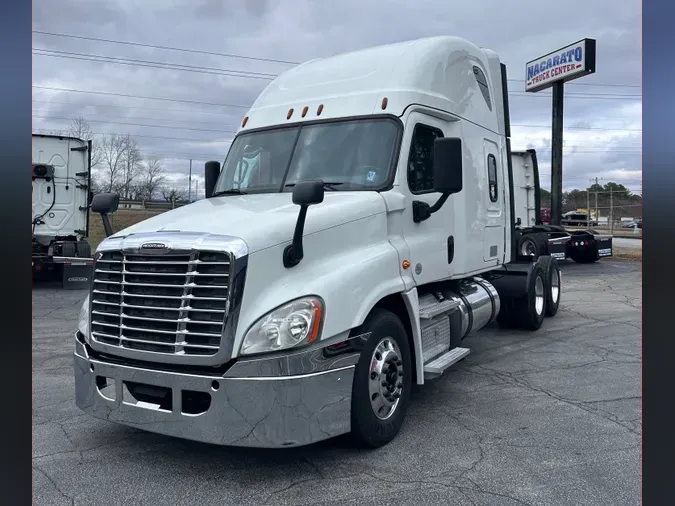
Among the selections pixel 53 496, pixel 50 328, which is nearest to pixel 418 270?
pixel 53 496

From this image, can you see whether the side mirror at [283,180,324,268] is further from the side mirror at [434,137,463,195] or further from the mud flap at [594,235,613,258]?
the mud flap at [594,235,613,258]

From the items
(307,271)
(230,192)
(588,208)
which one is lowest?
(307,271)

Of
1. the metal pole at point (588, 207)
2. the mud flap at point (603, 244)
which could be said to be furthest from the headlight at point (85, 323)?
the metal pole at point (588, 207)

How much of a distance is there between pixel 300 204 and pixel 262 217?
0.48 m

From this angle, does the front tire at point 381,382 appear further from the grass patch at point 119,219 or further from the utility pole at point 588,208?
the utility pole at point 588,208

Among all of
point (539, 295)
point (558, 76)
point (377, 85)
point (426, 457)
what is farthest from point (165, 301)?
point (558, 76)

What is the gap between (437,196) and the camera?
5.60m

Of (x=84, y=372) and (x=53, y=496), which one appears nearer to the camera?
(x=53, y=496)

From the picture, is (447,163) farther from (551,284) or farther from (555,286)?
(555,286)

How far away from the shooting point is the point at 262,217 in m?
4.20

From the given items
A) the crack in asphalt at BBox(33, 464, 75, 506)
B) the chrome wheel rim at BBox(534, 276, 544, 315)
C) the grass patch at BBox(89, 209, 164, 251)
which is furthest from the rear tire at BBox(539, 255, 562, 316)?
the grass patch at BBox(89, 209, 164, 251)

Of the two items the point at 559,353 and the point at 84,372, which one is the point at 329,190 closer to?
the point at 84,372

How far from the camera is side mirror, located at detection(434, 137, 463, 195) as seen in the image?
471 centimetres
